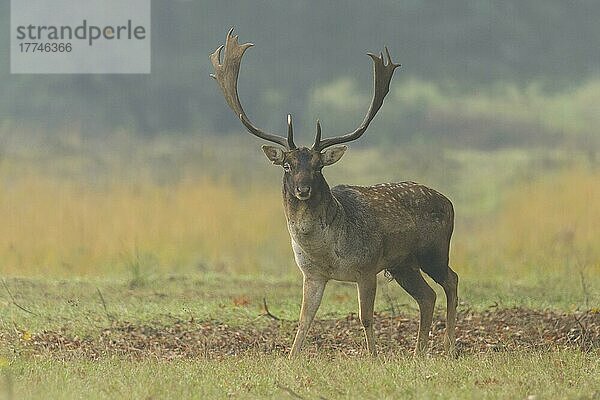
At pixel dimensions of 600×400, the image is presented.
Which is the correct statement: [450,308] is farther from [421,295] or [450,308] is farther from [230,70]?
[230,70]

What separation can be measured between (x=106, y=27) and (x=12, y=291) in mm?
3788

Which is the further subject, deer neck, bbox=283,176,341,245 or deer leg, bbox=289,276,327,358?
deer leg, bbox=289,276,327,358

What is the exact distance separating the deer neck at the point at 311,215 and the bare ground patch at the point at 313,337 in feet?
4.63

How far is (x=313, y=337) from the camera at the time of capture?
Answer: 12.9 meters

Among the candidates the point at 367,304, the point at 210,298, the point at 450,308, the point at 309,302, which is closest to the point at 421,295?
the point at 450,308

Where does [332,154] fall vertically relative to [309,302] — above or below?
above

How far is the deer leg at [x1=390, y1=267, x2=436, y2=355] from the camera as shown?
37.8 ft

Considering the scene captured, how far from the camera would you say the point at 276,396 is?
→ 8594mm

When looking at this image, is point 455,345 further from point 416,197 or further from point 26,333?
point 26,333

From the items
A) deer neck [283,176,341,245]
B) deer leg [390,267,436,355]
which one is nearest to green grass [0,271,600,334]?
deer leg [390,267,436,355]

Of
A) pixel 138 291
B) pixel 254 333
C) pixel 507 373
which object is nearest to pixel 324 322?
pixel 254 333

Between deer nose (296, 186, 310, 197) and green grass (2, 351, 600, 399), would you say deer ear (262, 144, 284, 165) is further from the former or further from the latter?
green grass (2, 351, 600, 399)

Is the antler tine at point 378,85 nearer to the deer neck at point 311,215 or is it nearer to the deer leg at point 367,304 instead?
the deer neck at point 311,215

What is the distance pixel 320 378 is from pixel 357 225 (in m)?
1.96
